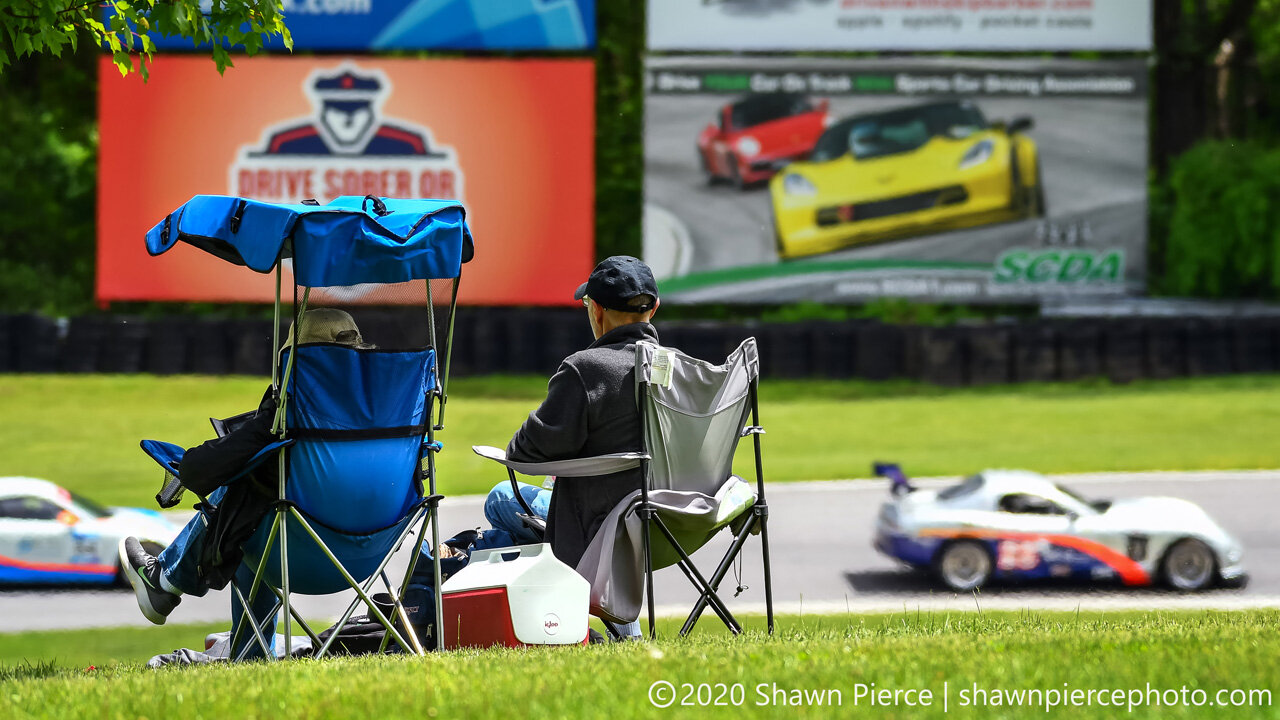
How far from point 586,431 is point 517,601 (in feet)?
2.19

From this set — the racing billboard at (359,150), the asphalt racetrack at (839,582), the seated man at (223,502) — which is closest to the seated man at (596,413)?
the seated man at (223,502)

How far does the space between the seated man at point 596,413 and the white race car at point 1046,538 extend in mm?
7474

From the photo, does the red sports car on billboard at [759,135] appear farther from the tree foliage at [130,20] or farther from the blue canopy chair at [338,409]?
the blue canopy chair at [338,409]

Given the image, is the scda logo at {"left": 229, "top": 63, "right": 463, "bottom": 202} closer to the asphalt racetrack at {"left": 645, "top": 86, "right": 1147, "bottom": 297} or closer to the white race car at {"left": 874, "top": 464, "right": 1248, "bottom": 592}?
the asphalt racetrack at {"left": 645, "top": 86, "right": 1147, "bottom": 297}

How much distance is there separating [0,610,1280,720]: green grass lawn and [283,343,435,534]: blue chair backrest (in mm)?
562

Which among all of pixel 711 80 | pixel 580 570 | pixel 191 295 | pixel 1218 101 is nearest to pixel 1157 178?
pixel 1218 101

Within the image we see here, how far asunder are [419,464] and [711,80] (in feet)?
72.5

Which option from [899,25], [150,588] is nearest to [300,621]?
[150,588]

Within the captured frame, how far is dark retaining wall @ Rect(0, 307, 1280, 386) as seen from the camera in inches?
936

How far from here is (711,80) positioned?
2706 cm

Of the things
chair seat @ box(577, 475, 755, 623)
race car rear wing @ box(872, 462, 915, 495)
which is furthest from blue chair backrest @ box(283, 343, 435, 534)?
race car rear wing @ box(872, 462, 915, 495)

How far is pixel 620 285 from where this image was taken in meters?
5.78

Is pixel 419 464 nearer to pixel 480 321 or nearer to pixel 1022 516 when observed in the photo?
pixel 1022 516

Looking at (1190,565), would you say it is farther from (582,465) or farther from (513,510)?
(582,465)
